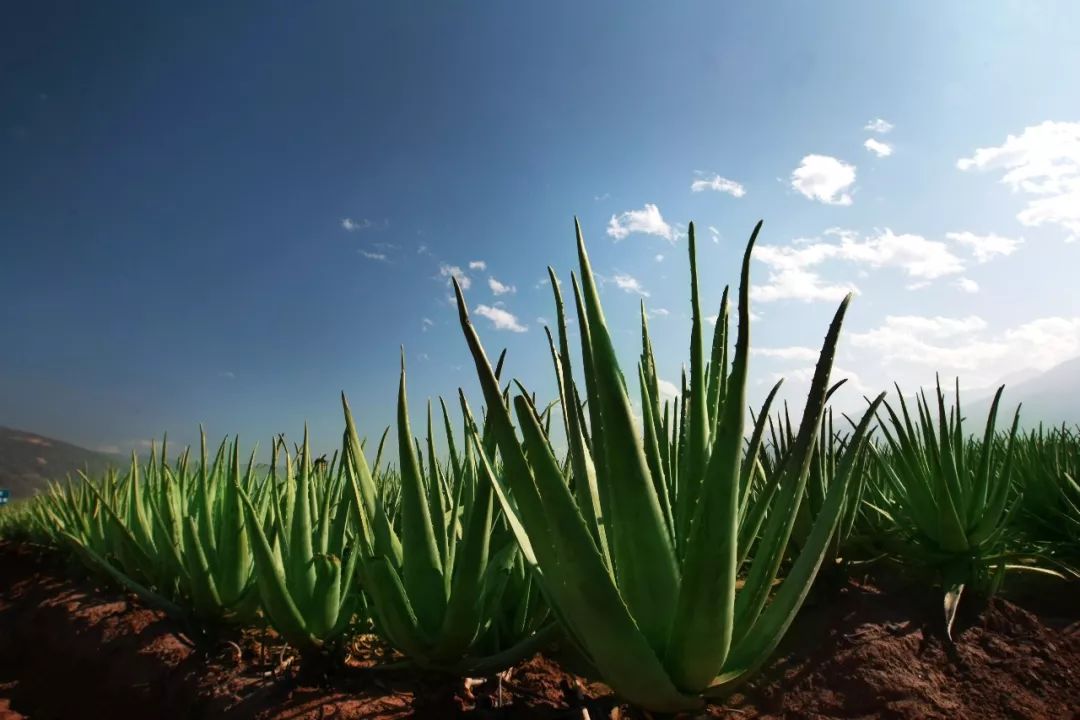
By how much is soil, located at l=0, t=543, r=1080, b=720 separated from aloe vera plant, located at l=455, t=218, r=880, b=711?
0.26m

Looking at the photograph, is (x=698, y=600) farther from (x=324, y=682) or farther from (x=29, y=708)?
(x=29, y=708)

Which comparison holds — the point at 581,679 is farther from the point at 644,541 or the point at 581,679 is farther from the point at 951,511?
the point at 951,511

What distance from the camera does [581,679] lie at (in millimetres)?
1443

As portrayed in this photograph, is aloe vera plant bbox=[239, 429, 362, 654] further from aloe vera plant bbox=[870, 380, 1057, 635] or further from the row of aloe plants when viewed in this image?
aloe vera plant bbox=[870, 380, 1057, 635]

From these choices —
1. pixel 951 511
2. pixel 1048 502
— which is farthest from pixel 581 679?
pixel 1048 502

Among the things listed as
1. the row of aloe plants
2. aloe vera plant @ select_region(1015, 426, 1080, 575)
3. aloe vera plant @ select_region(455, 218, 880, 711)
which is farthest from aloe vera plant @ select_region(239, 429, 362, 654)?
aloe vera plant @ select_region(1015, 426, 1080, 575)

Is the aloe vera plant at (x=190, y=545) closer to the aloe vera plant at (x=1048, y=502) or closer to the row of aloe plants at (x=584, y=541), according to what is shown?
the row of aloe plants at (x=584, y=541)

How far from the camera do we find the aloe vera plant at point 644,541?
814mm

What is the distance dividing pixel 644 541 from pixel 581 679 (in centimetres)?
77

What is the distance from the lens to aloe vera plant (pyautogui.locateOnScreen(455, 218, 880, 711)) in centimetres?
81

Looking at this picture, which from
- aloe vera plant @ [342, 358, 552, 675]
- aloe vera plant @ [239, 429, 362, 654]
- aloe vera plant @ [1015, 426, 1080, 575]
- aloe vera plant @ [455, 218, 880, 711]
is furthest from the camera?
aloe vera plant @ [1015, 426, 1080, 575]

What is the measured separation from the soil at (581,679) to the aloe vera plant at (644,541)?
0.85 feet

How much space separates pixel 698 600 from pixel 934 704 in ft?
4.10

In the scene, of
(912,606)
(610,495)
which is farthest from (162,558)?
(912,606)
